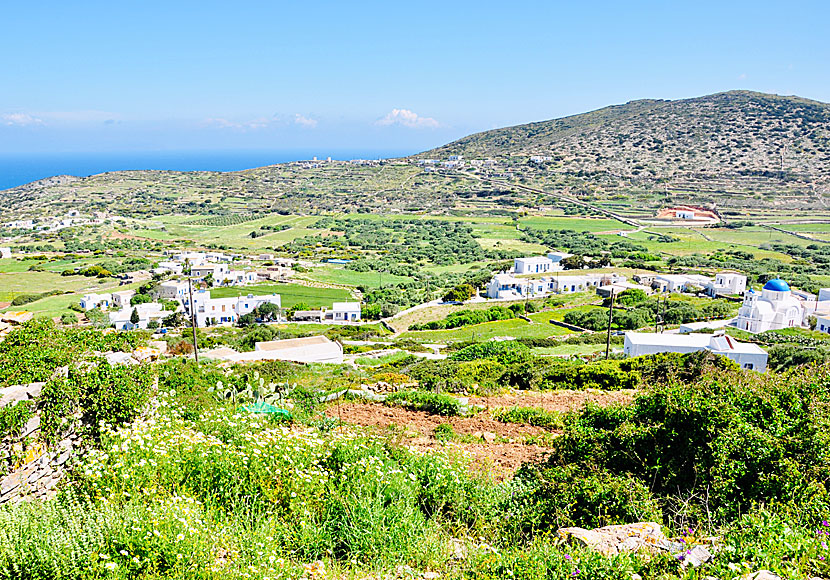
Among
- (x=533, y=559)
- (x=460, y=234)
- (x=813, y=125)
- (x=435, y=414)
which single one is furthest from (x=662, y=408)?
(x=813, y=125)

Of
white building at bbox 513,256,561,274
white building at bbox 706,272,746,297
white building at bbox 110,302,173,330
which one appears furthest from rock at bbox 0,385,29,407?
white building at bbox 513,256,561,274

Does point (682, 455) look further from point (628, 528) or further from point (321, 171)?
point (321, 171)

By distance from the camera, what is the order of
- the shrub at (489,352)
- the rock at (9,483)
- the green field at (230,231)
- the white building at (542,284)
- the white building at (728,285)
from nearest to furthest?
the rock at (9,483), the shrub at (489,352), the white building at (728,285), the white building at (542,284), the green field at (230,231)

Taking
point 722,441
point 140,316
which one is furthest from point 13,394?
point 140,316

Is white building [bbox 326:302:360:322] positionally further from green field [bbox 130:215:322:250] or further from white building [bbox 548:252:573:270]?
green field [bbox 130:215:322:250]

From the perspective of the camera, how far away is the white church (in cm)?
3078

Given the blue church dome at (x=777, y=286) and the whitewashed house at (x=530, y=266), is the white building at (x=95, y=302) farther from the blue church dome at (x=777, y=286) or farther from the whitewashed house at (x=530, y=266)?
the blue church dome at (x=777, y=286)

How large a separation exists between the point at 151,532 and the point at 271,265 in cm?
5980

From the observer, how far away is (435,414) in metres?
9.57

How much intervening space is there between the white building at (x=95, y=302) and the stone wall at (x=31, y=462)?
→ 4031 centimetres

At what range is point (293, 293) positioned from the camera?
5016cm

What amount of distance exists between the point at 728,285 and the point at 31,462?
47.0 meters

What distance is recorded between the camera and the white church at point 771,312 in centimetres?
3078

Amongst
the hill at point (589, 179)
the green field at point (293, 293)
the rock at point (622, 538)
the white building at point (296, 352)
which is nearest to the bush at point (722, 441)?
the rock at point (622, 538)
